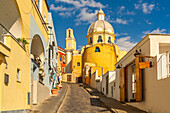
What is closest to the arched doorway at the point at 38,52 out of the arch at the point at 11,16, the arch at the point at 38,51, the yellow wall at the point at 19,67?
the arch at the point at 38,51

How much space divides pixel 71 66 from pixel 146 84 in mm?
47874

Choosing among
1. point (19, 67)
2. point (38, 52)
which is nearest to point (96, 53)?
point (38, 52)

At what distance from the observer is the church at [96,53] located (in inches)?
2063

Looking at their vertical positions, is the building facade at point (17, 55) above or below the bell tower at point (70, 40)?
below

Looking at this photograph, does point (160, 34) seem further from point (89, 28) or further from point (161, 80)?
point (89, 28)

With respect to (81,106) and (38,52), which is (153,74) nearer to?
(81,106)

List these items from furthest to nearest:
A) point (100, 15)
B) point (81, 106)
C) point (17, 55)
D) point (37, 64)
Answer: point (100, 15), point (81, 106), point (37, 64), point (17, 55)

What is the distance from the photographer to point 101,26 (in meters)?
55.9

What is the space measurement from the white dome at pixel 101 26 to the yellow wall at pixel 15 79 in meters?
44.1

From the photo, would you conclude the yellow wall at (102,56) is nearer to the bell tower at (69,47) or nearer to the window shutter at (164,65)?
the bell tower at (69,47)

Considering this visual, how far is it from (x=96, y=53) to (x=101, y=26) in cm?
746

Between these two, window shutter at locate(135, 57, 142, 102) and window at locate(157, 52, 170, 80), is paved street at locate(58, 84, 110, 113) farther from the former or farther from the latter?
window at locate(157, 52, 170, 80)

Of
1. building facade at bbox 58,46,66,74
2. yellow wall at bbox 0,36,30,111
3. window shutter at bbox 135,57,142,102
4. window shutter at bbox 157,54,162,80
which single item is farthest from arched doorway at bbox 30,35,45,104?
building facade at bbox 58,46,66,74

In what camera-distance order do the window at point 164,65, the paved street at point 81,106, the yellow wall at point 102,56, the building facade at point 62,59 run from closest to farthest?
1. the window at point 164,65
2. the paved street at point 81,106
3. the yellow wall at point 102,56
4. the building facade at point 62,59
